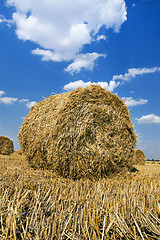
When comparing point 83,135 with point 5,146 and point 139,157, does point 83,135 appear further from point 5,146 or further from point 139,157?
point 5,146

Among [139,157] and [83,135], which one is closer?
[83,135]

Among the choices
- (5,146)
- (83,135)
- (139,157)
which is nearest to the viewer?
(83,135)

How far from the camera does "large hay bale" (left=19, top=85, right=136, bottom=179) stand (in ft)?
11.6

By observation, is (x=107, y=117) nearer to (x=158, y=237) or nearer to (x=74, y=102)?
(x=74, y=102)

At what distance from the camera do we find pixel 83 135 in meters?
3.61

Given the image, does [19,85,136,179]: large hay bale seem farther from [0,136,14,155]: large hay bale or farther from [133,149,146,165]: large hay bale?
[0,136,14,155]: large hay bale

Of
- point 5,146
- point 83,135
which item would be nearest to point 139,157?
point 83,135

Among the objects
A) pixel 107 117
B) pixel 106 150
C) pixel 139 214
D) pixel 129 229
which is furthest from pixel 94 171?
pixel 129 229

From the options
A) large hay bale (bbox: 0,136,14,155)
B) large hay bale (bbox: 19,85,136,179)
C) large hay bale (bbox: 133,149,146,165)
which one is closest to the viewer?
large hay bale (bbox: 19,85,136,179)

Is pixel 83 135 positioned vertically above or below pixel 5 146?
below

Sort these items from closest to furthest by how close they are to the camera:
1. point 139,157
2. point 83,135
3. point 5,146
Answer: point 83,135, point 139,157, point 5,146

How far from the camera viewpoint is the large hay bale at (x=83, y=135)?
139 inches

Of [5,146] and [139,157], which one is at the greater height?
[5,146]

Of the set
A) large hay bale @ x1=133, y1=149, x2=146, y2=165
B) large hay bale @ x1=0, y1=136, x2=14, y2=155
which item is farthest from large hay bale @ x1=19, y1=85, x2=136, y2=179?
large hay bale @ x1=0, y1=136, x2=14, y2=155
